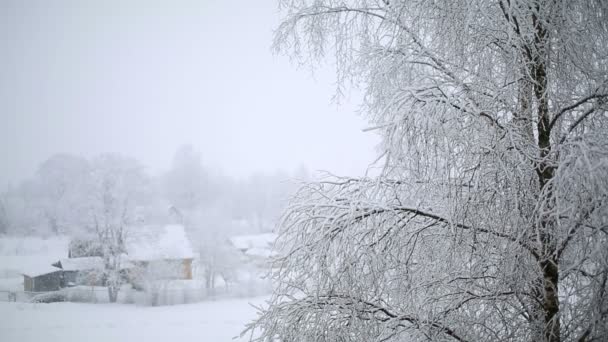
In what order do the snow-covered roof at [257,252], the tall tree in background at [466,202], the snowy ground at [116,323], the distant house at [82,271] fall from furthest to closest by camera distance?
the snow-covered roof at [257,252]
the distant house at [82,271]
the snowy ground at [116,323]
the tall tree in background at [466,202]

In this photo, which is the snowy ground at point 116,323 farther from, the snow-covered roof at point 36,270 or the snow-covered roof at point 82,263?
the snow-covered roof at point 82,263

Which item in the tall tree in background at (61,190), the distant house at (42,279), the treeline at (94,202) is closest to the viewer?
the distant house at (42,279)

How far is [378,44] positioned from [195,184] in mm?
53602

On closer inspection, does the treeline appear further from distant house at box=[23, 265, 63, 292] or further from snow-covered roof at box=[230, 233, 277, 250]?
distant house at box=[23, 265, 63, 292]

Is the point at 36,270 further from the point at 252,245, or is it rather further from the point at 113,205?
the point at 252,245

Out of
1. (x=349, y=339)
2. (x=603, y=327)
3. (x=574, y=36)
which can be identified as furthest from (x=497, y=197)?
(x=349, y=339)

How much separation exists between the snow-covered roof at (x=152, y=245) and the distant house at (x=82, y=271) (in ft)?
7.24

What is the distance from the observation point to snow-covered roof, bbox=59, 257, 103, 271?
842 inches

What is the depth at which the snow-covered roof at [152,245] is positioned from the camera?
26689 millimetres

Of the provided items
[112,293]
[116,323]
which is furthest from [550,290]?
[112,293]

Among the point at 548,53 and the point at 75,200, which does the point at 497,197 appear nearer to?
the point at 548,53

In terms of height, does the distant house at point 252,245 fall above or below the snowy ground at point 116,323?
above

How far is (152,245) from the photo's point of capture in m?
27.6

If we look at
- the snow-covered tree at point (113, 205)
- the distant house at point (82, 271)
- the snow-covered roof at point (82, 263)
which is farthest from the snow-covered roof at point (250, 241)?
the distant house at point (82, 271)
